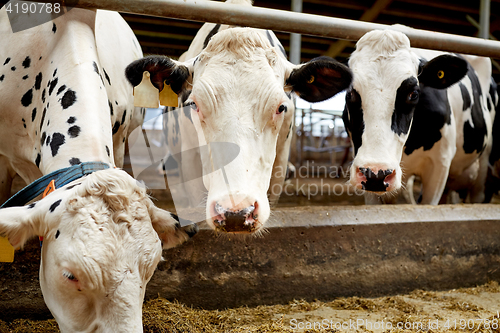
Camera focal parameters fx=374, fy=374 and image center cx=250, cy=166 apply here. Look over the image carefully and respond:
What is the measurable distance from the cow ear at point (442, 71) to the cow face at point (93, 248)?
2509mm

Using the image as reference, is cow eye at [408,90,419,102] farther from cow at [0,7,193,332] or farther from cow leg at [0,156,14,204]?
cow leg at [0,156,14,204]

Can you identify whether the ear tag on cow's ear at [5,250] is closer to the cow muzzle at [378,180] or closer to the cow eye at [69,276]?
the cow eye at [69,276]

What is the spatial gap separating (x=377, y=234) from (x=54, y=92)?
2.08 m

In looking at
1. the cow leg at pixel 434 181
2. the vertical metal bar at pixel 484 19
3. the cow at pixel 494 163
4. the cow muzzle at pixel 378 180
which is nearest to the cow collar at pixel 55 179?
the cow muzzle at pixel 378 180

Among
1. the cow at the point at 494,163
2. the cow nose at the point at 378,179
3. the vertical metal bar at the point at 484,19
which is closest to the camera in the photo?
the cow nose at the point at 378,179

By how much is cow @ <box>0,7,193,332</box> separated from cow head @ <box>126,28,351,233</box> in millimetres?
265

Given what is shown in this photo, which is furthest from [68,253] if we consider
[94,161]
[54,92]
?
[54,92]

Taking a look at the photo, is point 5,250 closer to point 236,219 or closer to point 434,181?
point 236,219

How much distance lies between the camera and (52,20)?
7.13 ft

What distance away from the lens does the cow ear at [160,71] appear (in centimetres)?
200

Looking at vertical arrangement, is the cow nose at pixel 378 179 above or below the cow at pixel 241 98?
below

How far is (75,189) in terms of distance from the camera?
131cm

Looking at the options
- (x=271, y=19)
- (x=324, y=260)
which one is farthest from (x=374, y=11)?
(x=324, y=260)

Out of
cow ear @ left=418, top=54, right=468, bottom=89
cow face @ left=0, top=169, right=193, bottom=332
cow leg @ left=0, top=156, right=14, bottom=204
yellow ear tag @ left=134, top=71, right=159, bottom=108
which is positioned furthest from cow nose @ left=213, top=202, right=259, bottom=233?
cow ear @ left=418, top=54, right=468, bottom=89
